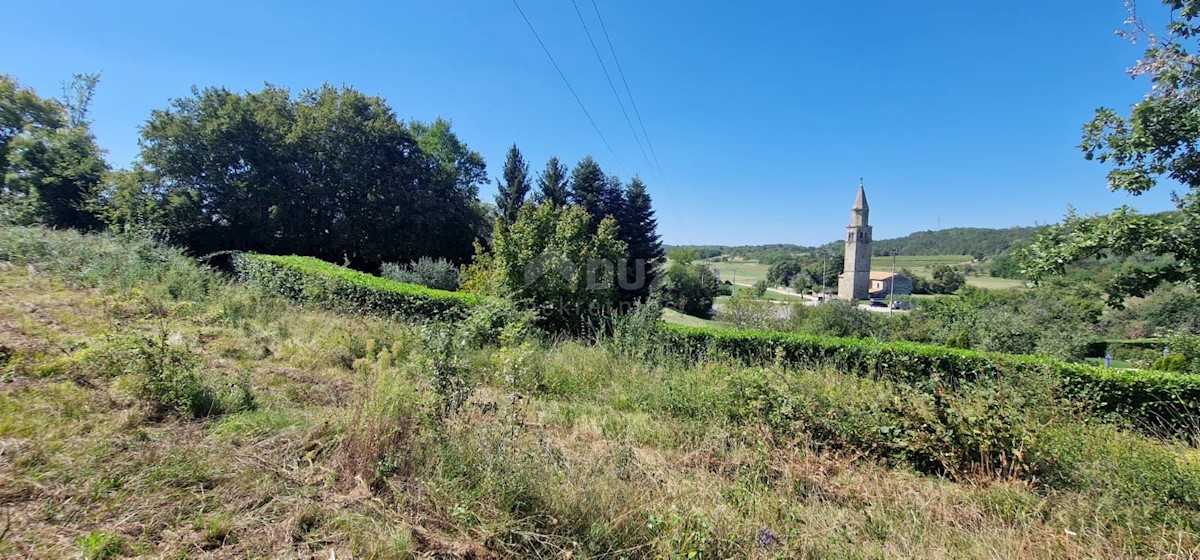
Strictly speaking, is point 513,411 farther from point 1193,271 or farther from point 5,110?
point 5,110

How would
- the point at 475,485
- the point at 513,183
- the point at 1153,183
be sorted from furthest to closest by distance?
the point at 513,183 < the point at 1153,183 < the point at 475,485

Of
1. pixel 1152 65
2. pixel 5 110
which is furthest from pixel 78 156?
pixel 1152 65

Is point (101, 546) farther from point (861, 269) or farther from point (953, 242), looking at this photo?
point (953, 242)

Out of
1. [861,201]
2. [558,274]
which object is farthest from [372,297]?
[861,201]

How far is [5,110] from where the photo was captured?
18.4m

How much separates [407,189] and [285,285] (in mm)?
12287

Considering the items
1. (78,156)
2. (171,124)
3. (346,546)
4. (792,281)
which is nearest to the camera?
(346,546)

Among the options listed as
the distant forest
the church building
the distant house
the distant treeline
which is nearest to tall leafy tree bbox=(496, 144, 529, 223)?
the church building

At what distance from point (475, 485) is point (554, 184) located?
28384 millimetres

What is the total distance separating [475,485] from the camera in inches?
82.7

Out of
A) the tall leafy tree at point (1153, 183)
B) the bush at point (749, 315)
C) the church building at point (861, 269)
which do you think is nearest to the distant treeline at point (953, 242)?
the church building at point (861, 269)

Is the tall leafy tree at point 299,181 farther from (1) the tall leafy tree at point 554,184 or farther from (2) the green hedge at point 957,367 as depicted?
(2) the green hedge at point 957,367

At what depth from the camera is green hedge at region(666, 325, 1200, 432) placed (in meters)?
5.47

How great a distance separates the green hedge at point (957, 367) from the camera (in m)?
5.47
